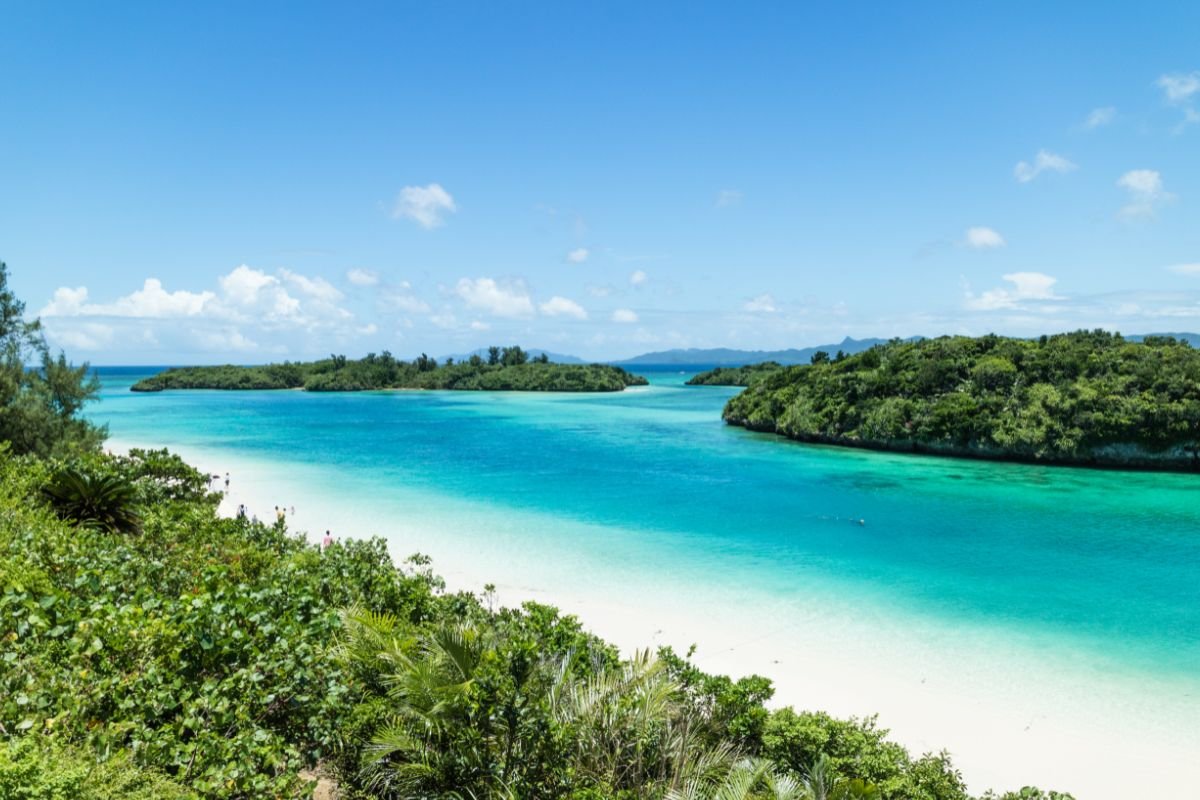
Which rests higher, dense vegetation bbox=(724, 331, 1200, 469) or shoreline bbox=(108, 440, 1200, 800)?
dense vegetation bbox=(724, 331, 1200, 469)

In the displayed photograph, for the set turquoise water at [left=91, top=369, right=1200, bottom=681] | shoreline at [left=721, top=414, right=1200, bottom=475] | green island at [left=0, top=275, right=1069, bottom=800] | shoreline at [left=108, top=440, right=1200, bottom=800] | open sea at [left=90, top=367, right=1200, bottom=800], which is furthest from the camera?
shoreline at [left=721, top=414, right=1200, bottom=475]

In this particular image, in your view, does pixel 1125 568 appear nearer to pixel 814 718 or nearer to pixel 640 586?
pixel 640 586

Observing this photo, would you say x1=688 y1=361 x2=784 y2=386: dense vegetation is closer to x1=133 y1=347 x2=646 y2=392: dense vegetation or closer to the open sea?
x1=133 y1=347 x2=646 y2=392: dense vegetation

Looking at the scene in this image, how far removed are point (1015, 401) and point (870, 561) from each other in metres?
26.3

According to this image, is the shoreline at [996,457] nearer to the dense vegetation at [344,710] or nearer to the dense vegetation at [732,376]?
the dense vegetation at [344,710]

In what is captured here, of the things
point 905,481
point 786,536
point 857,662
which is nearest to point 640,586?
point 857,662

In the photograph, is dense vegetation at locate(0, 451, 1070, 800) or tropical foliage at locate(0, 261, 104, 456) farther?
tropical foliage at locate(0, 261, 104, 456)

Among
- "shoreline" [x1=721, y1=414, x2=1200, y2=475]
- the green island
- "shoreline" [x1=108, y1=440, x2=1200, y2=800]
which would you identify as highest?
the green island

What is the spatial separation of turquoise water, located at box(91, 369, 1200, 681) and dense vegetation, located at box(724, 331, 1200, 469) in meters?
2.64

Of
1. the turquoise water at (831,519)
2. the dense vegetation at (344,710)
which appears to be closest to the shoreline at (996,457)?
the turquoise water at (831,519)

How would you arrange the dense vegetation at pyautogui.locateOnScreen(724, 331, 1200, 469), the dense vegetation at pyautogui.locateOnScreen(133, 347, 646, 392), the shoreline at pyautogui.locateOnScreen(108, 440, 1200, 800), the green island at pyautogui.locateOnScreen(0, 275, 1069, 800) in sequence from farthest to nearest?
1. the dense vegetation at pyautogui.locateOnScreen(133, 347, 646, 392)
2. the dense vegetation at pyautogui.locateOnScreen(724, 331, 1200, 469)
3. the shoreline at pyautogui.locateOnScreen(108, 440, 1200, 800)
4. the green island at pyautogui.locateOnScreen(0, 275, 1069, 800)

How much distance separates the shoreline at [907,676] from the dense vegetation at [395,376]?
94813mm

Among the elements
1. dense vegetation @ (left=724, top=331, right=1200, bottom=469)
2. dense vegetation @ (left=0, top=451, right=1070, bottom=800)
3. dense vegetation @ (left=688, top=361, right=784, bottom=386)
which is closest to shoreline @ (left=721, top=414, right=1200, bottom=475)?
dense vegetation @ (left=724, top=331, right=1200, bottom=469)

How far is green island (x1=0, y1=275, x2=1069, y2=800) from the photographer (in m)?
4.28
